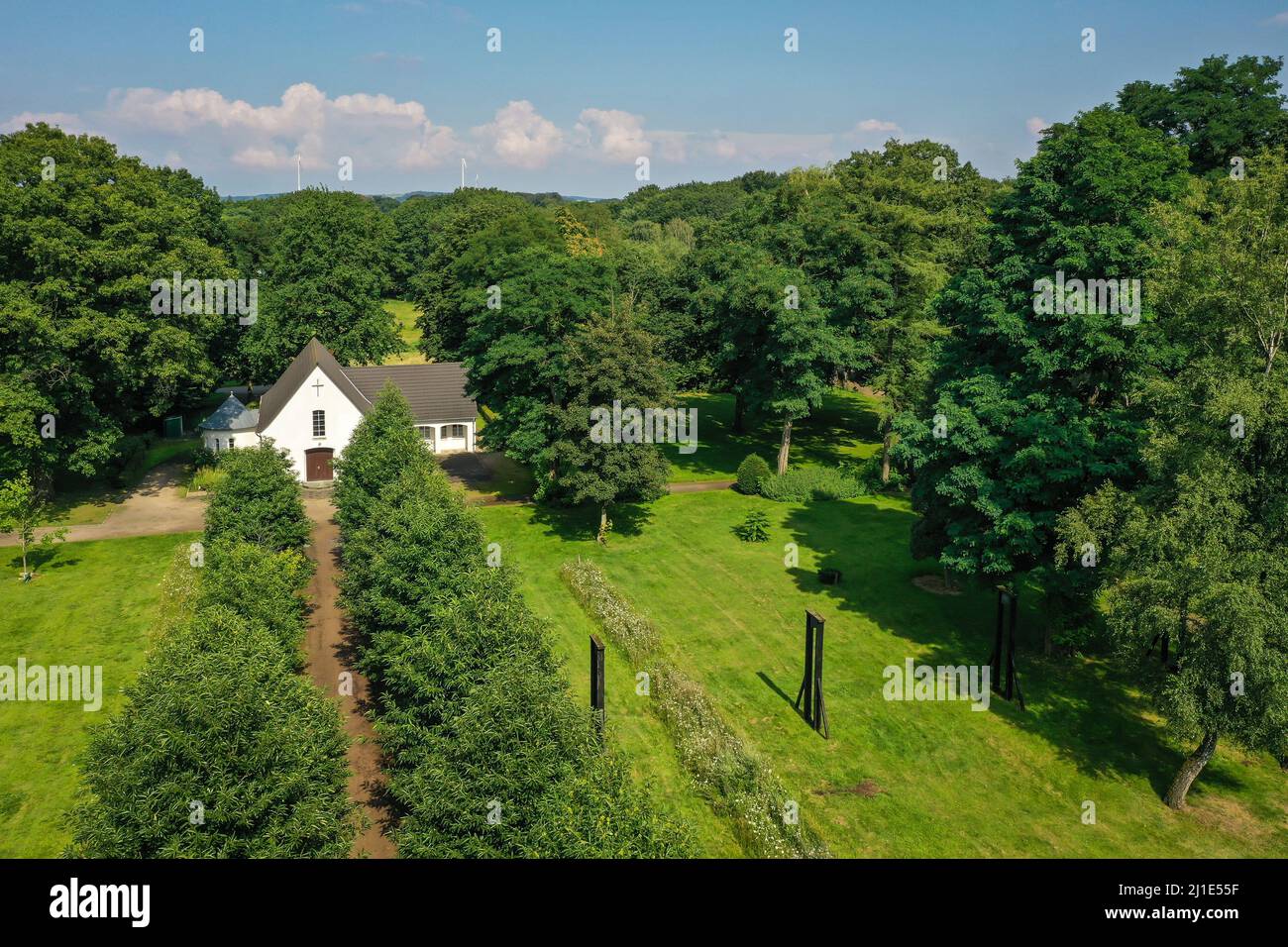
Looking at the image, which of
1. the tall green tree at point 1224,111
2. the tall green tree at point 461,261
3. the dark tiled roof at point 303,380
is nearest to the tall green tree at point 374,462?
the dark tiled roof at point 303,380

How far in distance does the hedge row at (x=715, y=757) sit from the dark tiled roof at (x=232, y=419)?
31.1 meters

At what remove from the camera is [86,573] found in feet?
124

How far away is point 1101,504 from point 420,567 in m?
19.4

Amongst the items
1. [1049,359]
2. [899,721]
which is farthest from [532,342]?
[899,721]

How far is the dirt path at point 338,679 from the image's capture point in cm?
2123

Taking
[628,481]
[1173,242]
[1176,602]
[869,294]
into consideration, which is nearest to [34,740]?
[628,481]

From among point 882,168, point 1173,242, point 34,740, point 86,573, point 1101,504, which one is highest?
point 882,168

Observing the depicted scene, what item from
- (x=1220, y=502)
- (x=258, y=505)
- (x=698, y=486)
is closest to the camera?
(x=1220, y=502)

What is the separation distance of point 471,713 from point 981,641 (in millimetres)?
22158

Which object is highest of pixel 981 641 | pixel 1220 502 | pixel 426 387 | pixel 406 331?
pixel 406 331

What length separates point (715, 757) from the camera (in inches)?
955

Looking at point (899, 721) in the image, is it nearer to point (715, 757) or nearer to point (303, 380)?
point (715, 757)

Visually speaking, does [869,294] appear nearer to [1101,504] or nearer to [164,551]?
[1101,504]

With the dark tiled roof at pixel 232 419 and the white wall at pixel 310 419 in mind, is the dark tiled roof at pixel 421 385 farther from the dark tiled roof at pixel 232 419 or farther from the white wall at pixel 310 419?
the white wall at pixel 310 419
